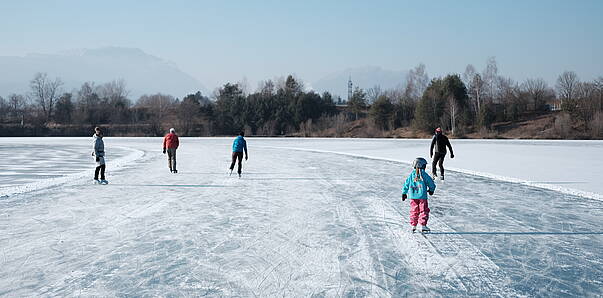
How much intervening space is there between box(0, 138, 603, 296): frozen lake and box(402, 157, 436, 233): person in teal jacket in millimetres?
274

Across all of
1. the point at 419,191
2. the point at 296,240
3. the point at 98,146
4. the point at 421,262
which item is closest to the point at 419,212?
the point at 419,191

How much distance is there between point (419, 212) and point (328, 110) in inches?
2312

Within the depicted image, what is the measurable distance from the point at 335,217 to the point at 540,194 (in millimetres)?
5590

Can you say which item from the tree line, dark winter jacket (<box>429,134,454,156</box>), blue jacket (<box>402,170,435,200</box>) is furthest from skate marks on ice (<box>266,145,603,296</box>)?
the tree line

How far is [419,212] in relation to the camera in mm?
6176

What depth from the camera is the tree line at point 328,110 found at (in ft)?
154

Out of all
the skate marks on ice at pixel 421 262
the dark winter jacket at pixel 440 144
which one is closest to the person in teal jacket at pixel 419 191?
the skate marks on ice at pixel 421 262

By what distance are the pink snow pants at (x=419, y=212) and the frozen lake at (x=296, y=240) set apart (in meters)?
0.24

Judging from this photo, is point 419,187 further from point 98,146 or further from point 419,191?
point 98,146

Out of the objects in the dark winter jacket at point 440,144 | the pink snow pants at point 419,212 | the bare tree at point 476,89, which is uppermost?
the bare tree at point 476,89

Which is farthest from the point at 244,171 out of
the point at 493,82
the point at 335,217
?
the point at 493,82

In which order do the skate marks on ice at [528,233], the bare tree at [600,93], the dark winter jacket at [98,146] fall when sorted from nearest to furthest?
the skate marks on ice at [528,233]
the dark winter jacket at [98,146]
the bare tree at [600,93]

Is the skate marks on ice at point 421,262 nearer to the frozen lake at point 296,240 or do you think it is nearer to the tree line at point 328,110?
the frozen lake at point 296,240

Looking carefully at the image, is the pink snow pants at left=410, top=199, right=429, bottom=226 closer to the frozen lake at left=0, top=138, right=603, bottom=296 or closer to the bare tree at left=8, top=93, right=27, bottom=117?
the frozen lake at left=0, top=138, right=603, bottom=296
